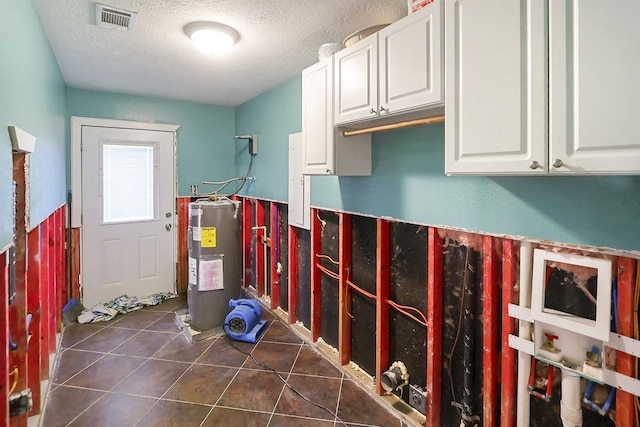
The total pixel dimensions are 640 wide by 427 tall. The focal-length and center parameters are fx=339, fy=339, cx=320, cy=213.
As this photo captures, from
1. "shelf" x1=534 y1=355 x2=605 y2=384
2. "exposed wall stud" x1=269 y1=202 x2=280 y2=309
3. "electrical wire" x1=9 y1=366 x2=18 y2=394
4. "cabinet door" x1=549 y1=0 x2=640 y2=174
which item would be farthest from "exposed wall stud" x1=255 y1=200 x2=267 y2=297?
"cabinet door" x1=549 y1=0 x2=640 y2=174

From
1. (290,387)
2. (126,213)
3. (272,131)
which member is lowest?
(290,387)

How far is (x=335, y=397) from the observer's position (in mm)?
2299

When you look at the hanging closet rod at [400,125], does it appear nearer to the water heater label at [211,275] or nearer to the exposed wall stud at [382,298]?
the exposed wall stud at [382,298]

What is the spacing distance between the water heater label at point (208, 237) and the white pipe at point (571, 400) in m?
2.78

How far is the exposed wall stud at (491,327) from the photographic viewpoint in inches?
62.6

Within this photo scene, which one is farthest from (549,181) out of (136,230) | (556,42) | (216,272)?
(136,230)

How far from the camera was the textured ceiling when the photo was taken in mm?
1974

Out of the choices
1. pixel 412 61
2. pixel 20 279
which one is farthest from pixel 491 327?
pixel 20 279

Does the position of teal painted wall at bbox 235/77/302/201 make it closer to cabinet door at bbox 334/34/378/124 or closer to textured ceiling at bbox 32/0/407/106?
textured ceiling at bbox 32/0/407/106

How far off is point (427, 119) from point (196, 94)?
318cm

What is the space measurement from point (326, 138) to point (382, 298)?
1098 mm

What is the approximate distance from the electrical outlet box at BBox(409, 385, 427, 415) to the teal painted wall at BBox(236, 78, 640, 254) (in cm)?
101

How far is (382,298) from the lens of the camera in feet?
7.29

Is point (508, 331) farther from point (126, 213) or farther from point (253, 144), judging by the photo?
point (126, 213)
